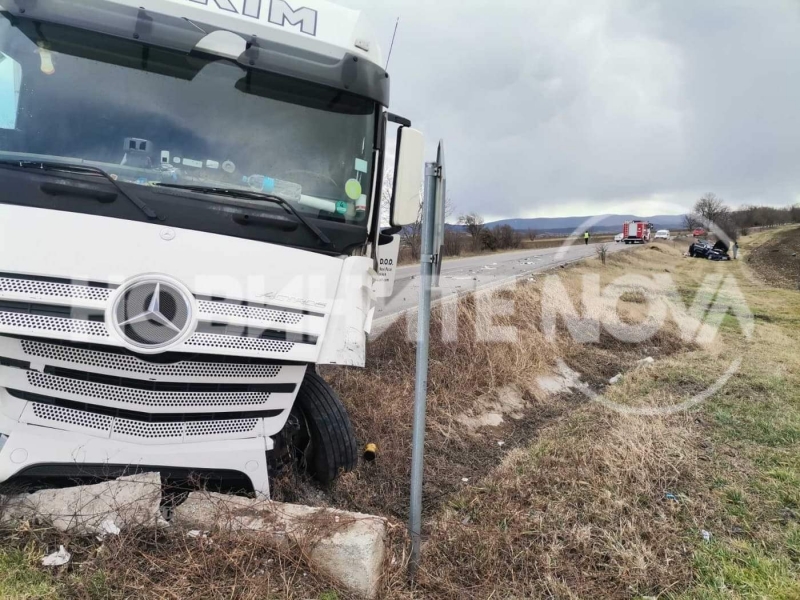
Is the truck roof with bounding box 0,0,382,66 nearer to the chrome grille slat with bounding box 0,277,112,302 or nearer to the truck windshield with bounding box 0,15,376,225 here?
the truck windshield with bounding box 0,15,376,225

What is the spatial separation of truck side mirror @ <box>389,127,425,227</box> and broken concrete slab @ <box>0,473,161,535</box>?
2.19m

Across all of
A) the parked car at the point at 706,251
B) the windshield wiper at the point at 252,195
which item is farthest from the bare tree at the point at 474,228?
the windshield wiper at the point at 252,195

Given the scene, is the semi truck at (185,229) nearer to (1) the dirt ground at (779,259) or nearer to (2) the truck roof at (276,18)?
(2) the truck roof at (276,18)

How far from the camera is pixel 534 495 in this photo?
3.54m

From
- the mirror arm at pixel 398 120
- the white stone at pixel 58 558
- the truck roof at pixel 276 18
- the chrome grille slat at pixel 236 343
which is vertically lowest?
the white stone at pixel 58 558

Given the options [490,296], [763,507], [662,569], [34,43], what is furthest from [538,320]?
[34,43]

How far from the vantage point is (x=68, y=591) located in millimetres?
2184

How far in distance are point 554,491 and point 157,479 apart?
8.30 feet

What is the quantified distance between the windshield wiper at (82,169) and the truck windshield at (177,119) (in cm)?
8

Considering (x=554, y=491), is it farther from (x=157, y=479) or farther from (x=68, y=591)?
(x=68, y=591)

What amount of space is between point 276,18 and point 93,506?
9.72ft

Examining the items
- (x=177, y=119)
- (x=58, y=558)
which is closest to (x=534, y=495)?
(x=58, y=558)

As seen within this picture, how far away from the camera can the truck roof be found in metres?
2.92

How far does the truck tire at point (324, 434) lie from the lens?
3.45 m
